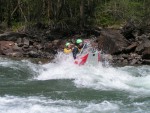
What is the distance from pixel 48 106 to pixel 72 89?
2.46 meters

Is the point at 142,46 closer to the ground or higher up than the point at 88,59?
closer to the ground

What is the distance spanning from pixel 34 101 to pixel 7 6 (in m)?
19.9

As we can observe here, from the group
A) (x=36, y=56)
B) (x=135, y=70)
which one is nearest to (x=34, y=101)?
(x=135, y=70)

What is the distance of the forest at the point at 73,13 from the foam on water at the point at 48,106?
1564 cm

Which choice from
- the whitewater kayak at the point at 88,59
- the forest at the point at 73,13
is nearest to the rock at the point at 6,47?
the forest at the point at 73,13

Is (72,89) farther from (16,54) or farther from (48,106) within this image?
(16,54)

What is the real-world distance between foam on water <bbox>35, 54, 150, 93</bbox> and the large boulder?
11.4 ft

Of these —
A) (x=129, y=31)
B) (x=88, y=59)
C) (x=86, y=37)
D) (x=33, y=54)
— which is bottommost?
(x=86, y=37)

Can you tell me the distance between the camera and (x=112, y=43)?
68.2 ft

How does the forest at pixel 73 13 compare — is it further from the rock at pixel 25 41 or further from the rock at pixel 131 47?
the rock at pixel 131 47

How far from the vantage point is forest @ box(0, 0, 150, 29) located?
87.4 feet

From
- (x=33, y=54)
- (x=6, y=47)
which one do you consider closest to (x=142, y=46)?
(x=33, y=54)

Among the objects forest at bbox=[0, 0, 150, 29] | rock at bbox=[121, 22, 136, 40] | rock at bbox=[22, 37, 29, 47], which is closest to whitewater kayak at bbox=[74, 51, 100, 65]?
rock at bbox=[22, 37, 29, 47]

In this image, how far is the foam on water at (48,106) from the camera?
949 centimetres
